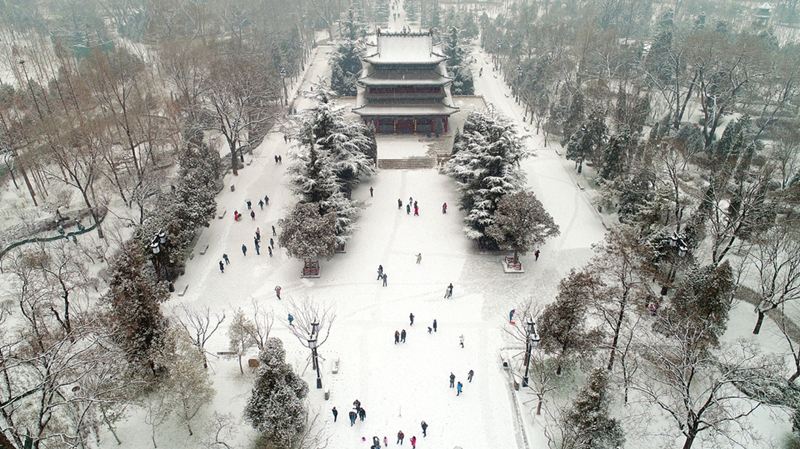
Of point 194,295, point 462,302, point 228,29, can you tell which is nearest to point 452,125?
point 462,302

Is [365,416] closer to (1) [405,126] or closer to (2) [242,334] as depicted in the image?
(2) [242,334]

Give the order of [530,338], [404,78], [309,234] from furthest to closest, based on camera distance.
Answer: [404,78] < [309,234] < [530,338]

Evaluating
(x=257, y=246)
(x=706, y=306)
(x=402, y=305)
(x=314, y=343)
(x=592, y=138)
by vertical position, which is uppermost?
(x=592, y=138)

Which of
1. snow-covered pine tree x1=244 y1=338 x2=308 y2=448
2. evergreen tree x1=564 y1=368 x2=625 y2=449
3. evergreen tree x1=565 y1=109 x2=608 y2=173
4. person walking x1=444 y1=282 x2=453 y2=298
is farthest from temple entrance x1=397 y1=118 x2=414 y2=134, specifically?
evergreen tree x1=564 y1=368 x2=625 y2=449

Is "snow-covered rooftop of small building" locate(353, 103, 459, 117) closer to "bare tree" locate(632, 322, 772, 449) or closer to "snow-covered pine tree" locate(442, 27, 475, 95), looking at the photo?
"snow-covered pine tree" locate(442, 27, 475, 95)

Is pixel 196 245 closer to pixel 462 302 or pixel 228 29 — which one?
pixel 462 302

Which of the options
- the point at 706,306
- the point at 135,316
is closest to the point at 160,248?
the point at 135,316

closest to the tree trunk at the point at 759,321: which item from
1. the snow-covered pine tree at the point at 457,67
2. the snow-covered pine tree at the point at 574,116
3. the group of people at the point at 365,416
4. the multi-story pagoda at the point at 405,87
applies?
the group of people at the point at 365,416
